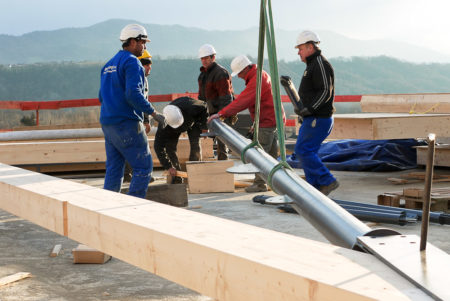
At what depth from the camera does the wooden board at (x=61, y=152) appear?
34.4 ft

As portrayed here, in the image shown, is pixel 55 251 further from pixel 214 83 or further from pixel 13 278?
pixel 214 83

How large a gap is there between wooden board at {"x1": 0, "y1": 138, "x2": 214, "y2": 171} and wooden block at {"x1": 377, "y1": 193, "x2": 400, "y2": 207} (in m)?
4.20

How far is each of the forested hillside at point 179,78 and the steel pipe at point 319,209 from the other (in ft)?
255

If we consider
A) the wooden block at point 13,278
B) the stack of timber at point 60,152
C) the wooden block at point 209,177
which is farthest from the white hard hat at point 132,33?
the stack of timber at point 60,152

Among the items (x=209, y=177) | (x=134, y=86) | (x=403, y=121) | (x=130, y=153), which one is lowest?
(x=209, y=177)

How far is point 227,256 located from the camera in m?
2.16

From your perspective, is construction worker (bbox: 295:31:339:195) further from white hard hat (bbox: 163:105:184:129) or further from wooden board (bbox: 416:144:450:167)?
wooden board (bbox: 416:144:450:167)

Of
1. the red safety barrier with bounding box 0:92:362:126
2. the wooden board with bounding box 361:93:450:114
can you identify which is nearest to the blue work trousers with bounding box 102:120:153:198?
the wooden board with bounding box 361:93:450:114

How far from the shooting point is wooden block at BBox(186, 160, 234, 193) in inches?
338

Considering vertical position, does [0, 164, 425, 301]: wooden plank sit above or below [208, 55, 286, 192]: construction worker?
below

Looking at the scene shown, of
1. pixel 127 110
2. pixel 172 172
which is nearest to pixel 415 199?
pixel 127 110

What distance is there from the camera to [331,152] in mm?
12148

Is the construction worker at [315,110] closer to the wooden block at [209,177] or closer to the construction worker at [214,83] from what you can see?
the wooden block at [209,177]

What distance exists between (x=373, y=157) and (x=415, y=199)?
4.49 metres
